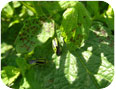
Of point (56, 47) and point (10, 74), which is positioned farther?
point (10, 74)

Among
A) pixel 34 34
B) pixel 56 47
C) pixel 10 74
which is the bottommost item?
pixel 10 74

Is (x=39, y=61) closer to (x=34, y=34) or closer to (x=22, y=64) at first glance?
(x=22, y=64)

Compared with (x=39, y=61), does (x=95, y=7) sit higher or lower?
higher

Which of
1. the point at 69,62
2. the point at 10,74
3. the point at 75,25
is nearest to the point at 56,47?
the point at 69,62

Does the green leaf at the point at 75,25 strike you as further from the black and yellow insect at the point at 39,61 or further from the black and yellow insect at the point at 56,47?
the black and yellow insect at the point at 39,61

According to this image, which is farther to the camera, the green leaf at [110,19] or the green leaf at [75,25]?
the green leaf at [110,19]

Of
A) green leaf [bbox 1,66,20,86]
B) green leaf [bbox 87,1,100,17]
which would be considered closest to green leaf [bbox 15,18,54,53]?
green leaf [bbox 1,66,20,86]

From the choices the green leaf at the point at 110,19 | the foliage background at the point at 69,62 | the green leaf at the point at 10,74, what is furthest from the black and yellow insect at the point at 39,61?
the green leaf at the point at 110,19
